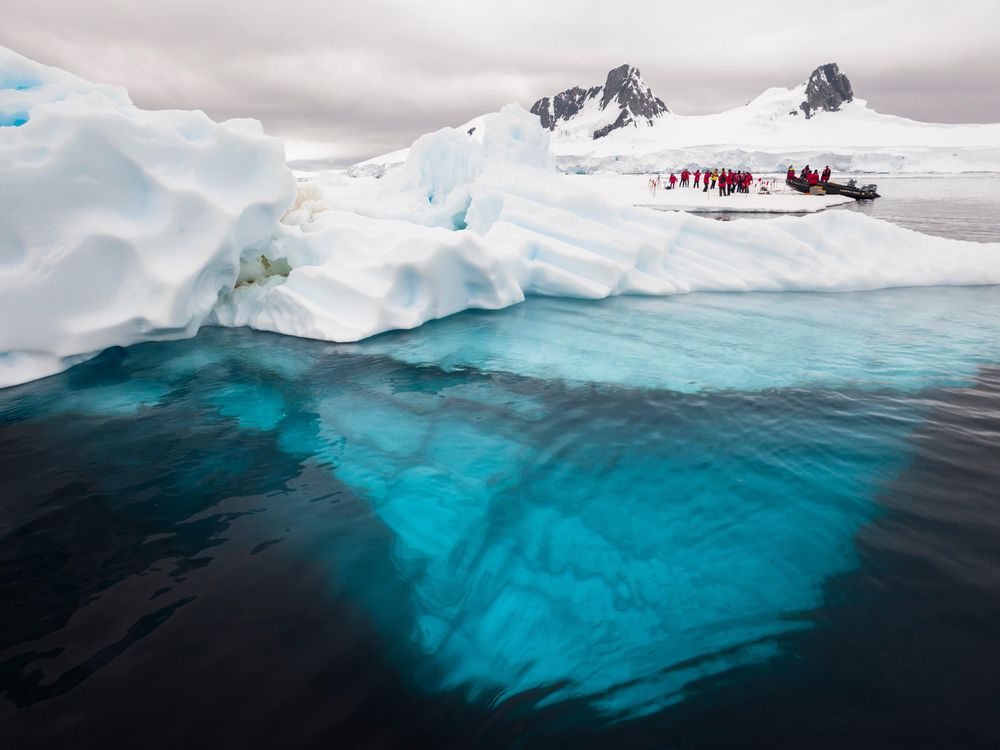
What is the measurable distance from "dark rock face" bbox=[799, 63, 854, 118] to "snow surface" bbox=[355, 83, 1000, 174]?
2.23 meters

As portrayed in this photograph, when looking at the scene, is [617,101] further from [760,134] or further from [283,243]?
[283,243]

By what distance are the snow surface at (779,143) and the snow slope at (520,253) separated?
250 feet

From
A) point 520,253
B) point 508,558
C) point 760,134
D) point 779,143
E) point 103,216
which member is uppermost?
point 760,134

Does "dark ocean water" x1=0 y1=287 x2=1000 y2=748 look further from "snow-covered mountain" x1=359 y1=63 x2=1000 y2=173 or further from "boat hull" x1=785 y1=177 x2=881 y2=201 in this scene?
"snow-covered mountain" x1=359 y1=63 x2=1000 y2=173

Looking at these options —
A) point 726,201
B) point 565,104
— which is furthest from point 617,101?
point 726,201

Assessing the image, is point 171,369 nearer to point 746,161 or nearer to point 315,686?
point 315,686

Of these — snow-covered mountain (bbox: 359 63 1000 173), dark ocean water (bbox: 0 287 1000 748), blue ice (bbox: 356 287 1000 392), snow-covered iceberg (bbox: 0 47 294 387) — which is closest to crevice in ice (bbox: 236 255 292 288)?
snow-covered iceberg (bbox: 0 47 294 387)

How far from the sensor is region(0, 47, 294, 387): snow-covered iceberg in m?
5.79

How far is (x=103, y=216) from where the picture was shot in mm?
6227

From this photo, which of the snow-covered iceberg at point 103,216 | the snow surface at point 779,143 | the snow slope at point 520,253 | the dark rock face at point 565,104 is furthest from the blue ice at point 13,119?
the dark rock face at point 565,104

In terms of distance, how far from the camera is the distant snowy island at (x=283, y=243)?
5.94 meters

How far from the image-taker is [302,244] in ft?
29.2

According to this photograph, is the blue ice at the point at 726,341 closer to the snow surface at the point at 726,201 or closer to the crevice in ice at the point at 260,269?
the crevice in ice at the point at 260,269

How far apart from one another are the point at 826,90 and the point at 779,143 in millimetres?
63992
